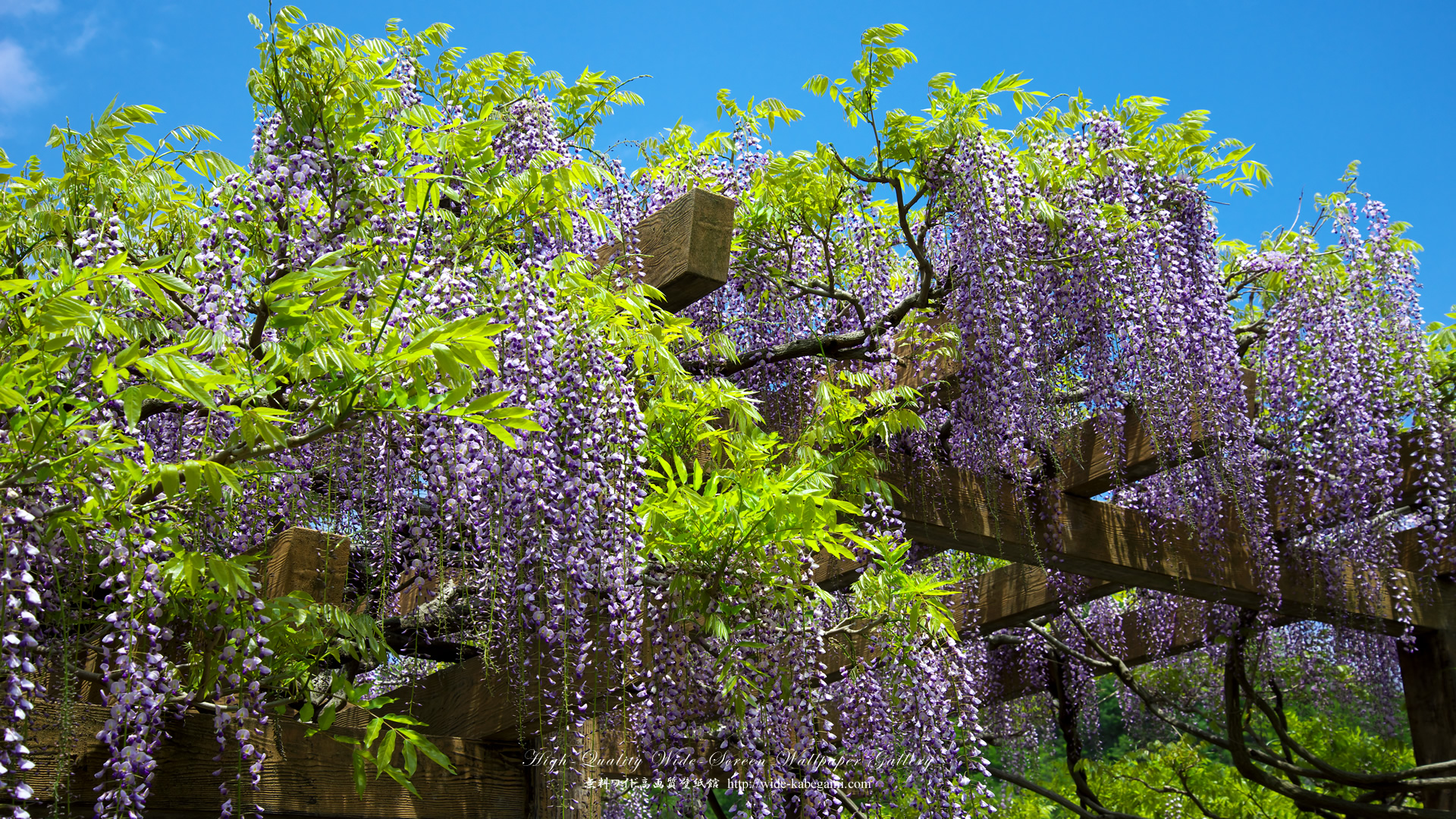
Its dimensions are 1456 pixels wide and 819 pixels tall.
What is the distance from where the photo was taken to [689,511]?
9.64ft

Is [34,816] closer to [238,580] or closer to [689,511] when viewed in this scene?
[238,580]

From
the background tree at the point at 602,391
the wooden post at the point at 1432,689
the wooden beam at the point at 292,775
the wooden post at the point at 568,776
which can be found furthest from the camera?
the wooden post at the point at 1432,689

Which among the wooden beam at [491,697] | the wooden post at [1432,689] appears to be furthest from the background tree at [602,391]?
the wooden post at [1432,689]

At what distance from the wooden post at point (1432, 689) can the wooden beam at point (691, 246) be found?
4.90 metres

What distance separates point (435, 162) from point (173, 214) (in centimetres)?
74

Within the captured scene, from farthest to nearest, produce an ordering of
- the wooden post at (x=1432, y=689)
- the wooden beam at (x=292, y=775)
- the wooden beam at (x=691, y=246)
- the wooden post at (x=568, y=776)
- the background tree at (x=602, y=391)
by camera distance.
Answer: the wooden post at (x=1432, y=689), the wooden post at (x=568, y=776), the wooden beam at (x=691, y=246), the wooden beam at (x=292, y=775), the background tree at (x=602, y=391)

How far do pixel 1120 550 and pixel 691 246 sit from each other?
2.82m

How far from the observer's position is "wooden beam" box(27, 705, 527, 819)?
8.04ft

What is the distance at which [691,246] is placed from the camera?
111 inches

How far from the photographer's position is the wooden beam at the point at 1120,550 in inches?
161

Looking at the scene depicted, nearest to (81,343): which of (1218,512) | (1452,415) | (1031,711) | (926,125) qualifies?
(926,125)

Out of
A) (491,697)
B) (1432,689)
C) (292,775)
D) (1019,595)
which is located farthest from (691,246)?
(1432,689)

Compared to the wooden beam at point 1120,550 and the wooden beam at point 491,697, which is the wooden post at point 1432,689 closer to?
the wooden beam at point 1120,550

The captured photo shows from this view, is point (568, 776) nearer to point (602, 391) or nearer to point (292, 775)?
point (292, 775)
